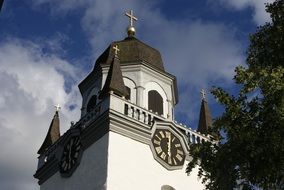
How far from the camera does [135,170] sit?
19.6 metres

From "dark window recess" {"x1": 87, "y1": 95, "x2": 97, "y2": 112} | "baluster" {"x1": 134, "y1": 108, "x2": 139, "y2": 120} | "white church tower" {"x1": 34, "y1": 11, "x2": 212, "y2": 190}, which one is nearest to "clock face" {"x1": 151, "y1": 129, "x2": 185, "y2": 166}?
"white church tower" {"x1": 34, "y1": 11, "x2": 212, "y2": 190}

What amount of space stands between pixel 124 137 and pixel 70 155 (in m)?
3.28

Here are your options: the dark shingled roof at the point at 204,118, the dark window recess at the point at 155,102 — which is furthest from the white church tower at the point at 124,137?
the dark shingled roof at the point at 204,118

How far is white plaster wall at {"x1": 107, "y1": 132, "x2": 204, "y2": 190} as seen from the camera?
61.9 feet

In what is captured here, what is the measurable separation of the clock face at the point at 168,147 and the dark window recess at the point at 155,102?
2.07m

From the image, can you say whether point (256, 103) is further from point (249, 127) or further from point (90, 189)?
point (90, 189)

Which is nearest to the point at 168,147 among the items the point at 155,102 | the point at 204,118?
the point at 155,102

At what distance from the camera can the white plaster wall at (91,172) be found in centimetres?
1900

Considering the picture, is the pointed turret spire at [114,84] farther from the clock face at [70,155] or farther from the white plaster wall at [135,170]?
the clock face at [70,155]

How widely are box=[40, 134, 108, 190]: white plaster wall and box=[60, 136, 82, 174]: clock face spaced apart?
382 millimetres

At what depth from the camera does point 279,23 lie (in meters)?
12.4

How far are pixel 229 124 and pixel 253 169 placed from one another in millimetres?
1156

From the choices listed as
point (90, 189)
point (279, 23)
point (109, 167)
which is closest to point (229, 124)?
point (279, 23)

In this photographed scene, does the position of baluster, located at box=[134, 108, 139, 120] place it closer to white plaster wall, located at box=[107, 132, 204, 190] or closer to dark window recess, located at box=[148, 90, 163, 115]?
white plaster wall, located at box=[107, 132, 204, 190]
